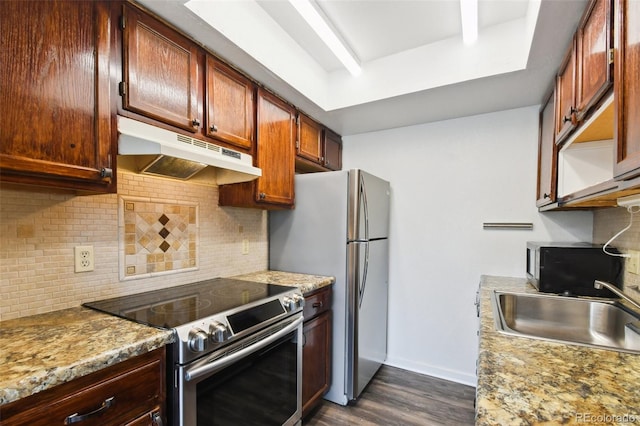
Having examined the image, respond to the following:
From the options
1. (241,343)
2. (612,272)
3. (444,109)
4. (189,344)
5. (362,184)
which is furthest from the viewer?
(444,109)

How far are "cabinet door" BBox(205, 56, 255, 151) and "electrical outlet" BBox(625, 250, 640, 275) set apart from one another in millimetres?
2113

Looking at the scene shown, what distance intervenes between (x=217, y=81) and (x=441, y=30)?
1.43m

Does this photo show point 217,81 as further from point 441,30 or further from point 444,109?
point 444,109

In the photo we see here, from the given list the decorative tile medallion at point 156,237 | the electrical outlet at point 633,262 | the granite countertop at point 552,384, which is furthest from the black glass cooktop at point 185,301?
the electrical outlet at point 633,262

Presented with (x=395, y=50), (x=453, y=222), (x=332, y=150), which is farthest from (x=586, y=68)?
(x=332, y=150)

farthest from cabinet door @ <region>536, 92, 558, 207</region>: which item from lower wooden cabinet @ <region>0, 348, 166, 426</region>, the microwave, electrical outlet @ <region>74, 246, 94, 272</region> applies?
electrical outlet @ <region>74, 246, 94, 272</region>

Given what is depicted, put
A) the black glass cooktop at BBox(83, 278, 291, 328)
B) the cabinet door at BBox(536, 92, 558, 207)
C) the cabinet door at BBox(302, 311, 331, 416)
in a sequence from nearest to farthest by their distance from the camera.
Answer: the black glass cooktop at BBox(83, 278, 291, 328) < the cabinet door at BBox(536, 92, 558, 207) < the cabinet door at BBox(302, 311, 331, 416)

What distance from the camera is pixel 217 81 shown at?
169cm

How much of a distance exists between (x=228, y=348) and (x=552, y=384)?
1.10 meters

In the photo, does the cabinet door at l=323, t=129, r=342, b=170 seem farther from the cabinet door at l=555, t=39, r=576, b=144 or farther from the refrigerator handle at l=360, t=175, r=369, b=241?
the cabinet door at l=555, t=39, r=576, b=144

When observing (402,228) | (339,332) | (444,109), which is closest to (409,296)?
(402,228)

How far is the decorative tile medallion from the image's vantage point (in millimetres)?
1535

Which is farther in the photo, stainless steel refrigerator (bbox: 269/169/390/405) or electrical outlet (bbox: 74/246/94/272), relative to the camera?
stainless steel refrigerator (bbox: 269/169/390/405)

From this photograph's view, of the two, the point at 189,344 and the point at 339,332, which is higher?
the point at 189,344
